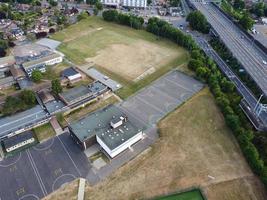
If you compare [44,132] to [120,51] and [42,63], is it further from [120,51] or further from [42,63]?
[120,51]

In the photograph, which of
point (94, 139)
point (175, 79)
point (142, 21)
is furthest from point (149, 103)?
point (142, 21)

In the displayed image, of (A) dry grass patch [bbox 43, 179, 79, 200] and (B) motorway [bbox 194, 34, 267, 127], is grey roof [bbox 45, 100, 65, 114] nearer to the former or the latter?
(A) dry grass patch [bbox 43, 179, 79, 200]

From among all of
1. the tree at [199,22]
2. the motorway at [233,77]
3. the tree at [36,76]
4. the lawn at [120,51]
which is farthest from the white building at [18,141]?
the tree at [199,22]

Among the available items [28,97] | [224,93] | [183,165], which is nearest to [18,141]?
[28,97]

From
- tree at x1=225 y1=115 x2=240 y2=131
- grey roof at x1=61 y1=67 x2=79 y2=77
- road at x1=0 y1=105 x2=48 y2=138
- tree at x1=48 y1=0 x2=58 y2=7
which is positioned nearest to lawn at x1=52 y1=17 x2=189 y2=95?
grey roof at x1=61 y1=67 x2=79 y2=77

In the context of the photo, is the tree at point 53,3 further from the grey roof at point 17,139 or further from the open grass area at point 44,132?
the grey roof at point 17,139
